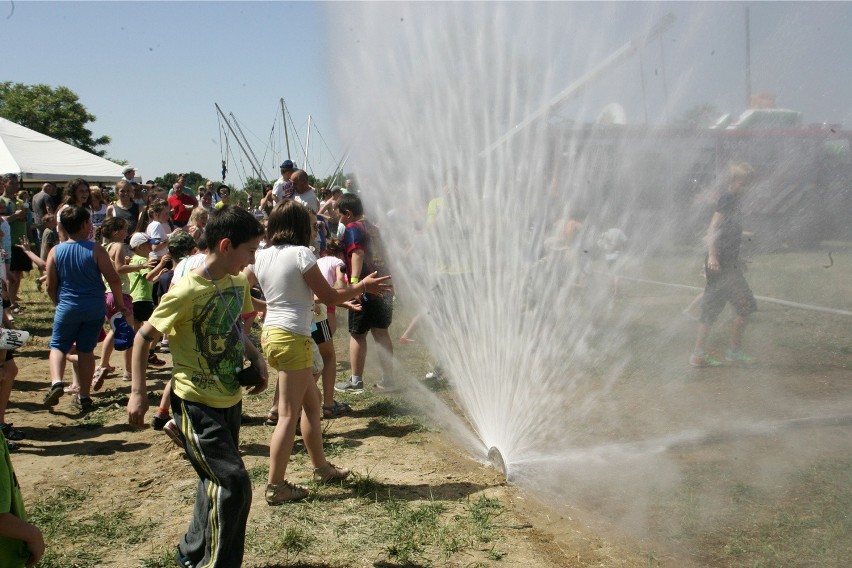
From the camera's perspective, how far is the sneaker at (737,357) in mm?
7543

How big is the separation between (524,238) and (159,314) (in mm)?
3189

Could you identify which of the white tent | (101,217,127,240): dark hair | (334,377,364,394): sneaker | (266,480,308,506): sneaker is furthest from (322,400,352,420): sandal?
the white tent

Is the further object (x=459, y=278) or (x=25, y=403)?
(x=25, y=403)

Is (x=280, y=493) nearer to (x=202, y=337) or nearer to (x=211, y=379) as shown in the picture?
(x=211, y=379)

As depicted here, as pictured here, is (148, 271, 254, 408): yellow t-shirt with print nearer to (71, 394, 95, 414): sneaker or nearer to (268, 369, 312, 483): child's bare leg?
(268, 369, 312, 483): child's bare leg

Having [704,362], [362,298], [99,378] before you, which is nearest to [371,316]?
[362,298]

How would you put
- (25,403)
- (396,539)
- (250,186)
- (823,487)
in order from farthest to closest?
(250,186)
(25,403)
(823,487)
(396,539)

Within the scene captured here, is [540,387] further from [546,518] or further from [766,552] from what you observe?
[766,552]

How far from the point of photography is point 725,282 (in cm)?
735

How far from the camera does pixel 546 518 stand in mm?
4207

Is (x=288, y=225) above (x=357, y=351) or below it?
above

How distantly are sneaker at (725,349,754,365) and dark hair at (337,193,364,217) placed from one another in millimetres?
4509

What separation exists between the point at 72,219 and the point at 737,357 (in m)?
7.26

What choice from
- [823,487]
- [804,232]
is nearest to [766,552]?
[823,487]
